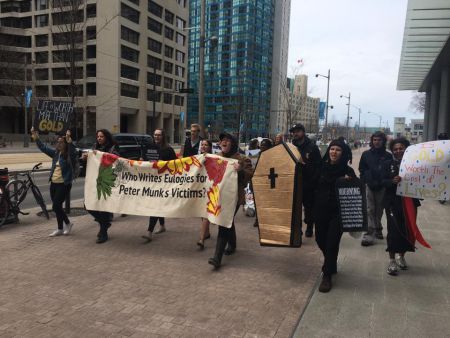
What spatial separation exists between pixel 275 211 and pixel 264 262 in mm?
1043

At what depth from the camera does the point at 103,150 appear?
7102 millimetres

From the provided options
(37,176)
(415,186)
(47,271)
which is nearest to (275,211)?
(415,186)

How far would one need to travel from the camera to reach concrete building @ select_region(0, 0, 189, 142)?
188ft

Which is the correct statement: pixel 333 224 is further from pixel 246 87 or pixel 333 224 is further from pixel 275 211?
pixel 246 87

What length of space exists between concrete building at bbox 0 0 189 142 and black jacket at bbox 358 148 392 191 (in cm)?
4842

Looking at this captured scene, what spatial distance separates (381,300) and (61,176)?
524 centimetres

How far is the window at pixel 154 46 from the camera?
218 feet

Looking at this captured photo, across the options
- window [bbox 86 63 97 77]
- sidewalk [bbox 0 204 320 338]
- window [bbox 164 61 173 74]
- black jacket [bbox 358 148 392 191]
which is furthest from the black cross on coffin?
window [bbox 164 61 173 74]

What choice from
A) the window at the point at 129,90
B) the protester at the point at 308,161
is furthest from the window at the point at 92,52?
the protester at the point at 308,161

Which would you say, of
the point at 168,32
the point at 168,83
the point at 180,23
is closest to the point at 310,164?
the point at 168,83

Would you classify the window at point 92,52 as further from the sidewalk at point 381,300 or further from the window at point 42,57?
the sidewalk at point 381,300

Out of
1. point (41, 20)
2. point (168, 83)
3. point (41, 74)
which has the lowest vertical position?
point (41, 74)

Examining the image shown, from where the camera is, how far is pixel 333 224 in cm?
492

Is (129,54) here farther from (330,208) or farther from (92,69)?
(330,208)
